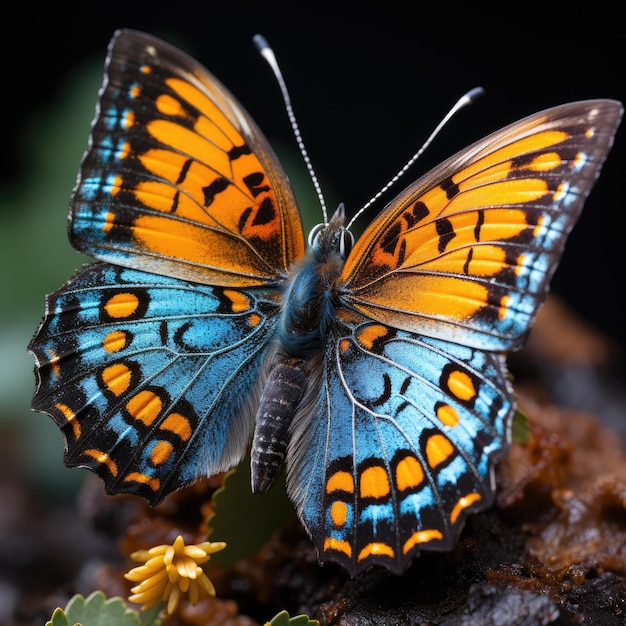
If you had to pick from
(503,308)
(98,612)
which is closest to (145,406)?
(98,612)

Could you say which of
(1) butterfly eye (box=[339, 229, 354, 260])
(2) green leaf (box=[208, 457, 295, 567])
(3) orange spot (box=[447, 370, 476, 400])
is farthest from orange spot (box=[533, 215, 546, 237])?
(2) green leaf (box=[208, 457, 295, 567])

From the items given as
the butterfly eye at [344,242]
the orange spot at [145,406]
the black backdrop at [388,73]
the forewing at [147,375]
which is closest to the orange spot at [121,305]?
the forewing at [147,375]

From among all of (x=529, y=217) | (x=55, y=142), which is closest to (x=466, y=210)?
(x=529, y=217)

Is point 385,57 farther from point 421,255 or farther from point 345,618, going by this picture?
point 345,618

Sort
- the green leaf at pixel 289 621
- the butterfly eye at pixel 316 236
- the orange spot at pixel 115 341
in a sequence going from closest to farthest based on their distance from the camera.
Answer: the green leaf at pixel 289 621 → the orange spot at pixel 115 341 → the butterfly eye at pixel 316 236

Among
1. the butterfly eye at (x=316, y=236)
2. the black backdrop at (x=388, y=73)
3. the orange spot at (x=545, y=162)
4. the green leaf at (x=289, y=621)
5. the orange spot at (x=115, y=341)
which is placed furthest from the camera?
the black backdrop at (x=388, y=73)

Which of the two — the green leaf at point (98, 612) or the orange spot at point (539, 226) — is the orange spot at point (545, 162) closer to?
the orange spot at point (539, 226)
